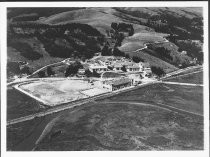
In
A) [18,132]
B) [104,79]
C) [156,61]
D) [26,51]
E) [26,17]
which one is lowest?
[18,132]

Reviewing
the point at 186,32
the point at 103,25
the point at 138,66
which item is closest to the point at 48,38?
the point at 103,25

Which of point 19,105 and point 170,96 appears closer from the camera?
point 19,105

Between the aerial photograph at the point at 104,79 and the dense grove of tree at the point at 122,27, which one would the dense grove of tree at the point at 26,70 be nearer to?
the aerial photograph at the point at 104,79

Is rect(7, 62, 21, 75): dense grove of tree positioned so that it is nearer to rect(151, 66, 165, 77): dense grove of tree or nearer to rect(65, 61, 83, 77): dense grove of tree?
rect(65, 61, 83, 77): dense grove of tree

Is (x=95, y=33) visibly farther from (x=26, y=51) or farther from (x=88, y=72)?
(x=26, y=51)

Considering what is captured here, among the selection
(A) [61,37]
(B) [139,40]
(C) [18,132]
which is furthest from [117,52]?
(C) [18,132]

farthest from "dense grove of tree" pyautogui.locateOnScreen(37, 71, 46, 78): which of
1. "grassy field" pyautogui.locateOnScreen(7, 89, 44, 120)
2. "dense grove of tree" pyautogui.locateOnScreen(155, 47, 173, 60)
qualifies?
"dense grove of tree" pyautogui.locateOnScreen(155, 47, 173, 60)
